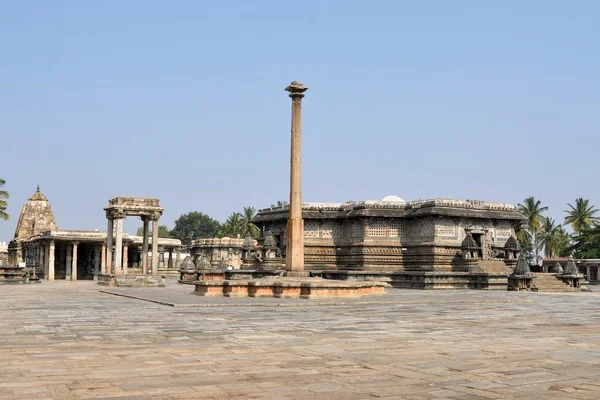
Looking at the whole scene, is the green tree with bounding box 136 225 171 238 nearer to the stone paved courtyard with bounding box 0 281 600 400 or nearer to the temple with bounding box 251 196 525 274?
the temple with bounding box 251 196 525 274

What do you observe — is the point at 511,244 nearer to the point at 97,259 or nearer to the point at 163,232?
the point at 97,259

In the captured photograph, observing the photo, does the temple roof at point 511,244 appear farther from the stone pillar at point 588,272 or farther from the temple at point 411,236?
the stone pillar at point 588,272

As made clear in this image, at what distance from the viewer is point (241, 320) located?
1638 cm

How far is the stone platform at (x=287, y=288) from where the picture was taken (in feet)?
81.5

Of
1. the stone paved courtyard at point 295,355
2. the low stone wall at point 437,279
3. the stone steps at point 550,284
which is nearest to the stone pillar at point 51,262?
the low stone wall at point 437,279

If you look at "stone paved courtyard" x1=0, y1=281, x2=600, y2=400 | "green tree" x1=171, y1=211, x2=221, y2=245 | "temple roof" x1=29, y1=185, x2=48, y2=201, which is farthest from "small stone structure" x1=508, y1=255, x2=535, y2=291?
"green tree" x1=171, y1=211, x2=221, y2=245

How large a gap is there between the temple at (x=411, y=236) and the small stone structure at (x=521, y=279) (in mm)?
3397

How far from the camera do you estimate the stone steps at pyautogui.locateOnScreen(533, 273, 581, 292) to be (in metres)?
38.3

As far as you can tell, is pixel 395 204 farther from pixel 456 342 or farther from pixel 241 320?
pixel 456 342

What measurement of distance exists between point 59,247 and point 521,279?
48637mm

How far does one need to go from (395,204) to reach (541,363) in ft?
115

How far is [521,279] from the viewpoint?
36469 millimetres

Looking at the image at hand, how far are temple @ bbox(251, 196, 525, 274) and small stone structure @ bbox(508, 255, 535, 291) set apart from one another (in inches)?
134

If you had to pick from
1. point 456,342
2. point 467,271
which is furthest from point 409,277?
point 456,342
